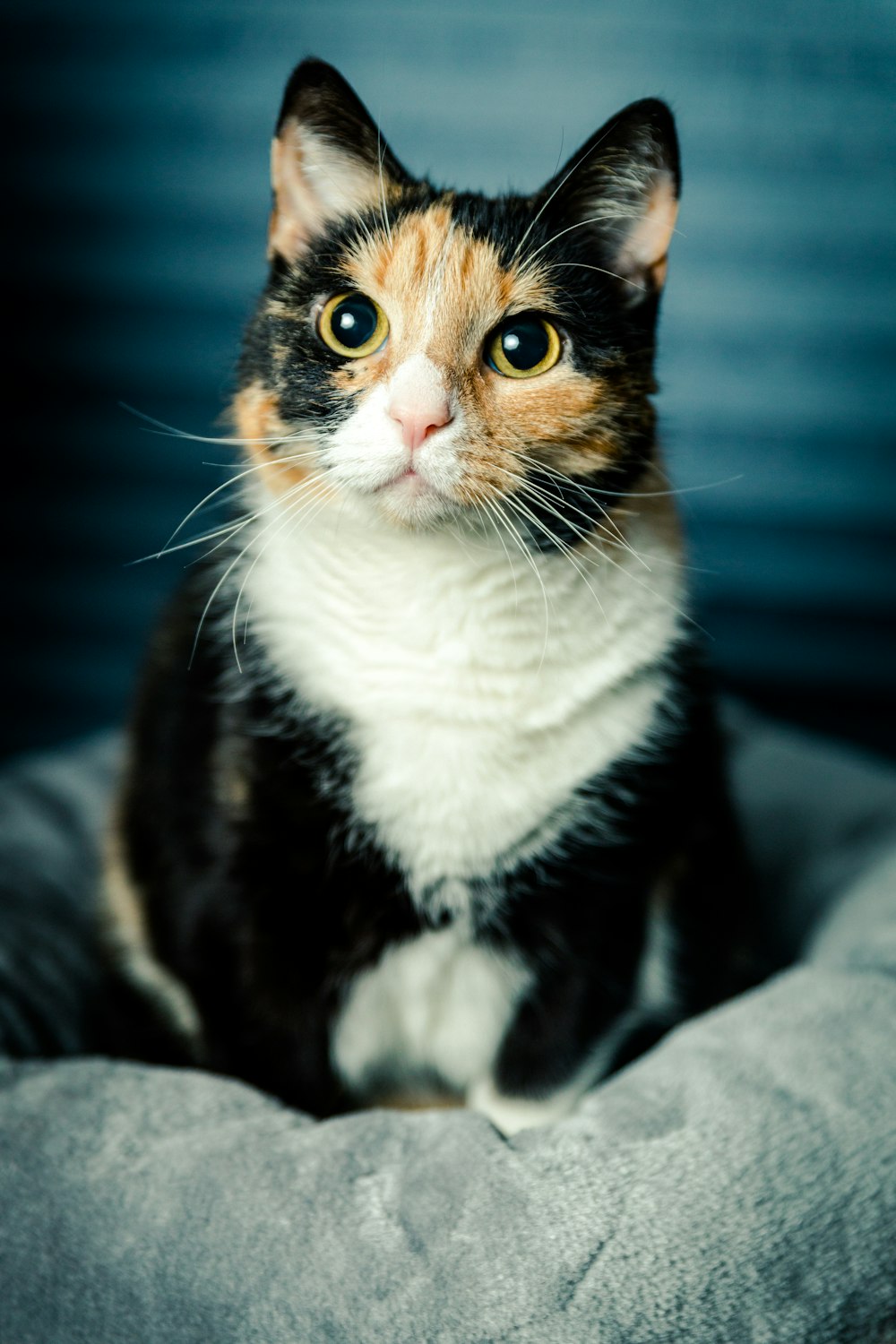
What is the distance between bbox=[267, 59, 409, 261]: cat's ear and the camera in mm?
904

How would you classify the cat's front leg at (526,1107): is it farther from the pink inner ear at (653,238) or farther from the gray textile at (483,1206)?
the pink inner ear at (653,238)

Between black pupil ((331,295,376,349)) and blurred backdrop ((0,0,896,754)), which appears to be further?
blurred backdrop ((0,0,896,754))

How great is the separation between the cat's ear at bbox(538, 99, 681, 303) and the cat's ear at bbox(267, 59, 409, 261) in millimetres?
149

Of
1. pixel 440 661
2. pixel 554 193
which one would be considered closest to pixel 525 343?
pixel 554 193

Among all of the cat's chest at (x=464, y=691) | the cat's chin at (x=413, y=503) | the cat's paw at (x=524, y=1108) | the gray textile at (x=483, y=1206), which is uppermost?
the cat's chin at (x=413, y=503)

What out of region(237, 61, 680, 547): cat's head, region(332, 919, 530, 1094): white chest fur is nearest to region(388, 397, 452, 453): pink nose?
region(237, 61, 680, 547): cat's head

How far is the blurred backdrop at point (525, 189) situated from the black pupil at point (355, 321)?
105 cm

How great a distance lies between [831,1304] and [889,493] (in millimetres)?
1537

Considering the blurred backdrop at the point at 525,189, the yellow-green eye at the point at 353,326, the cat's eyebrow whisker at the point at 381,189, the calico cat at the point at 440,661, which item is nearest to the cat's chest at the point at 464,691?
the calico cat at the point at 440,661

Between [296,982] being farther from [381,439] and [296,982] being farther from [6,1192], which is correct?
[381,439]

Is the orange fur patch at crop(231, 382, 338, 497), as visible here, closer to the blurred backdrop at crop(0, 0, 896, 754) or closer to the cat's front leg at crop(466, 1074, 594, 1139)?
the cat's front leg at crop(466, 1074, 594, 1139)

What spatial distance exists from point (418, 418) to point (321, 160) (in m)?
0.33

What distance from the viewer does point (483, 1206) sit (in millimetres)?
802

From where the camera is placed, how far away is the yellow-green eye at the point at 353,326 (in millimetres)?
863
